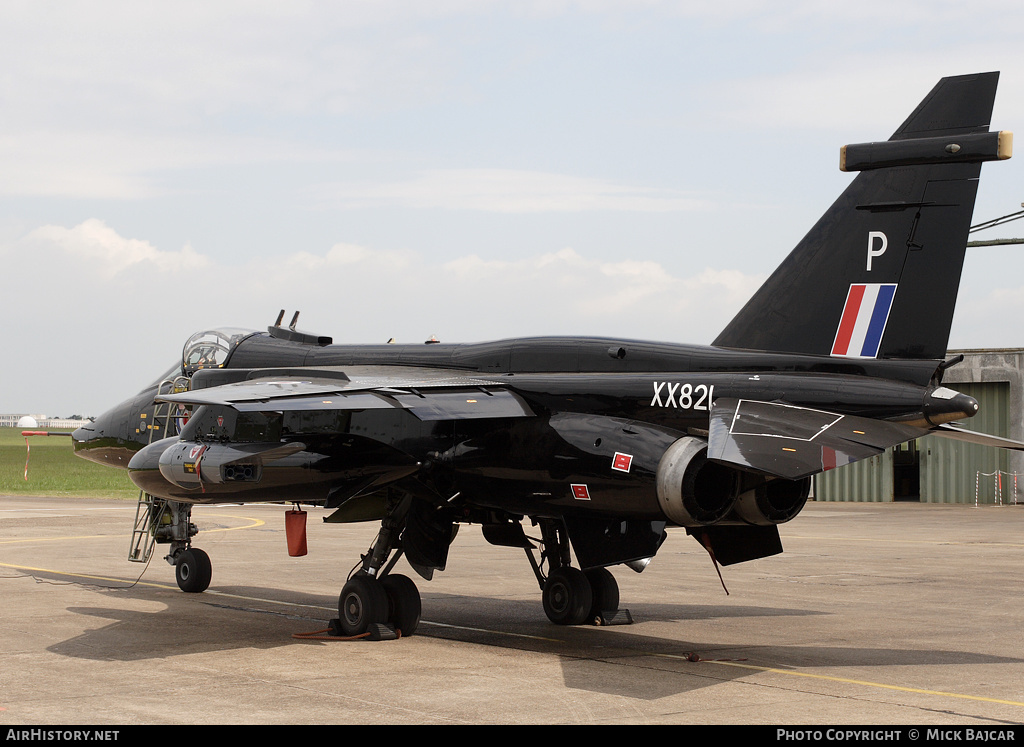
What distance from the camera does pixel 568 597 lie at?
505 inches

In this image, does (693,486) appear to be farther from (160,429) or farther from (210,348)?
(160,429)

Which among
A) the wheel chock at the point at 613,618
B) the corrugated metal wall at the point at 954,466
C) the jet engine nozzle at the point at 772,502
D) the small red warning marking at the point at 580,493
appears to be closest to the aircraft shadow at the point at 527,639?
the wheel chock at the point at 613,618

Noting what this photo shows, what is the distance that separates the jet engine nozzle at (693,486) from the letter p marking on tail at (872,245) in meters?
2.41

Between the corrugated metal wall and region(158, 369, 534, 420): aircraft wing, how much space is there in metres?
27.0

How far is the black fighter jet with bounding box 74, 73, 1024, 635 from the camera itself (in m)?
9.62

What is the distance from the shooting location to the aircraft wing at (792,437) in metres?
8.33

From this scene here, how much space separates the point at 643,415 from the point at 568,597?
3.30 metres

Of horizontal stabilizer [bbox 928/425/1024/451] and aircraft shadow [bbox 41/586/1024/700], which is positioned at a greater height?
horizontal stabilizer [bbox 928/425/1024/451]

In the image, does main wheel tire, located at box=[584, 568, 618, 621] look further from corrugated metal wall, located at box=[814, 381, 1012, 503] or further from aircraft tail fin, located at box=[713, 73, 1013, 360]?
corrugated metal wall, located at box=[814, 381, 1012, 503]

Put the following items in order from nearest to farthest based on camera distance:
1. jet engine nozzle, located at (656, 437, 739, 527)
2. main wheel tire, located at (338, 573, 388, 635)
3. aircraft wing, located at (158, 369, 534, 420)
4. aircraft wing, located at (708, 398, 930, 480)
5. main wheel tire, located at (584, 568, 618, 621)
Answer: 1. aircraft wing, located at (708, 398, 930, 480)
2. jet engine nozzle, located at (656, 437, 739, 527)
3. aircraft wing, located at (158, 369, 534, 420)
4. main wheel tire, located at (338, 573, 388, 635)
5. main wheel tire, located at (584, 568, 618, 621)

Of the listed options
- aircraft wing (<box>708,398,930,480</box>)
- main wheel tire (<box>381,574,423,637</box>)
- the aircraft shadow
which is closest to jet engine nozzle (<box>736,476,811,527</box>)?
aircraft wing (<box>708,398,930,480</box>)

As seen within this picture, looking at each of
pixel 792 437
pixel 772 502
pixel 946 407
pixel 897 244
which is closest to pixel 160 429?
pixel 772 502

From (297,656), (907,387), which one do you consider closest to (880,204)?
(907,387)

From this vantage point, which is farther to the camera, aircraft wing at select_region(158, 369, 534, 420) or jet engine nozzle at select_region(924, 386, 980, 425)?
aircraft wing at select_region(158, 369, 534, 420)
